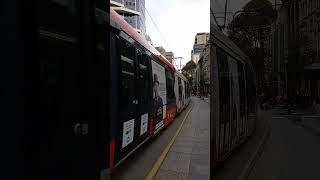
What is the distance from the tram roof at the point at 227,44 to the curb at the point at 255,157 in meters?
0.25

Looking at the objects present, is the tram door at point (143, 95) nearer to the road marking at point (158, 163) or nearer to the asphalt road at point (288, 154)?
the road marking at point (158, 163)

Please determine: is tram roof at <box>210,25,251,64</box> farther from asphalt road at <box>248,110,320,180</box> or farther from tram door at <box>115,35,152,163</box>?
tram door at <box>115,35,152,163</box>

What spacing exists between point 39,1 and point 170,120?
1823mm

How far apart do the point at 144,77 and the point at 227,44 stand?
1.77 m

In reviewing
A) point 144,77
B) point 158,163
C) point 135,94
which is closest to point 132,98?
point 135,94

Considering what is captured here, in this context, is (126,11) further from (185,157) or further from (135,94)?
(135,94)

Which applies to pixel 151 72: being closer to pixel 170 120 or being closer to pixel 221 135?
pixel 170 120

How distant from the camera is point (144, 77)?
3.37 metres

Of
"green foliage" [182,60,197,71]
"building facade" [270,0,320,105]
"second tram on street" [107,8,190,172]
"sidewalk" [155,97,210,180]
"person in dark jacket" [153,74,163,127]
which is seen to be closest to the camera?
"building facade" [270,0,320,105]

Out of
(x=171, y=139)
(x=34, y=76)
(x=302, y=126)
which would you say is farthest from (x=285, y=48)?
(x=171, y=139)

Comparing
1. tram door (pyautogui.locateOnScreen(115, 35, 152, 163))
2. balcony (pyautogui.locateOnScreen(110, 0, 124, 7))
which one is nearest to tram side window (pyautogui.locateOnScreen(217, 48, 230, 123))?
balcony (pyautogui.locateOnScreen(110, 0, 124, 7))

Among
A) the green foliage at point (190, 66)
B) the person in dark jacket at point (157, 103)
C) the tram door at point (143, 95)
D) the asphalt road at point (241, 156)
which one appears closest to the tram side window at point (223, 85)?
the asphalt road at point (241, 156)

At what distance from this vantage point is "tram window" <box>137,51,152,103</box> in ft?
11.0

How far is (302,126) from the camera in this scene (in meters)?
1.56
